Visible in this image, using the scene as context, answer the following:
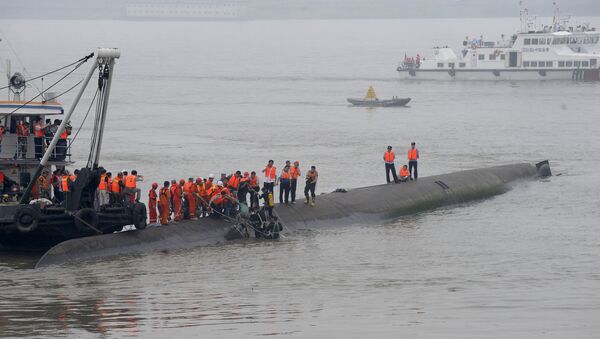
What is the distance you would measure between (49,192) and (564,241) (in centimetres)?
1591

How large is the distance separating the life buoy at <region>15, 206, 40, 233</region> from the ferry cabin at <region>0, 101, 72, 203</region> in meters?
3.12

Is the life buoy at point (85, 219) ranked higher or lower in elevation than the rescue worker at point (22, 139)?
lower

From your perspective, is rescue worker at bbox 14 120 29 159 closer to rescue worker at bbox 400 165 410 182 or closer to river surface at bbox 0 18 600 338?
river surface at bbox 0 18 600 338

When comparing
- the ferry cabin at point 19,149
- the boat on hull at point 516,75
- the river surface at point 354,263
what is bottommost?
the river surface at point 354,263

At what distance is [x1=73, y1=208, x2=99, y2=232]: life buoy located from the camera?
30.7 metres

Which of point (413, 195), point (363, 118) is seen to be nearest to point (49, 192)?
point (413, 195)

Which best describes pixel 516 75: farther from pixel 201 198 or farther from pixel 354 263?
pixel 354 263

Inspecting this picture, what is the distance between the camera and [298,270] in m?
30.1

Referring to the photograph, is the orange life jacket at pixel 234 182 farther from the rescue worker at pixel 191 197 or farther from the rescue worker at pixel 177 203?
the rescue worker at pixel 177 203

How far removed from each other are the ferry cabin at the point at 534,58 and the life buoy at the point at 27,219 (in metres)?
87.2

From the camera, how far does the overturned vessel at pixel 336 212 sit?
→ 99.8ft

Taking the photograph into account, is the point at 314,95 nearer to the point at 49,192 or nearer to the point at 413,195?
the point at 413,195

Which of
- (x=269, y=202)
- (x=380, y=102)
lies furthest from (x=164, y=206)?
(x=380, y=102)

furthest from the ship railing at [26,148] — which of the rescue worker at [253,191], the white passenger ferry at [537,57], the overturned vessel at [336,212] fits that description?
the white passenger ferry at [537,57]
